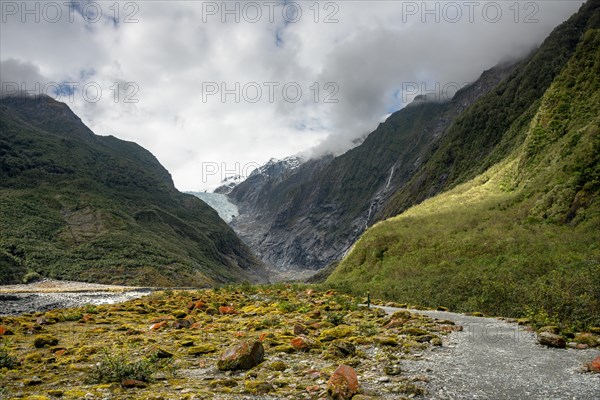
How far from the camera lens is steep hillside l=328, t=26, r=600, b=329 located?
1836 centimetres

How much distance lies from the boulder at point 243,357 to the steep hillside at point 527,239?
1066 centimetres

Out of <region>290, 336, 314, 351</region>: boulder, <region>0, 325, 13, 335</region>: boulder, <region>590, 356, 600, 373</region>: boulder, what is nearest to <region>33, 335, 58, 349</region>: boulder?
<region>0, 325, 13, 335</region>: boulder

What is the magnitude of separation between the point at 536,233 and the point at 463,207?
2020cm

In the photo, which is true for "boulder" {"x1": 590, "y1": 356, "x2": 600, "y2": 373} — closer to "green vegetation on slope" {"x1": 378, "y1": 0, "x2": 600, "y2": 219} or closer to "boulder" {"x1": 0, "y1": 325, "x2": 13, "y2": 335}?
"boulder" {"x1": 0, "y1": 325, "x2": 13, "y2": 335}

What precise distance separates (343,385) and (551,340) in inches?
Answer: 288

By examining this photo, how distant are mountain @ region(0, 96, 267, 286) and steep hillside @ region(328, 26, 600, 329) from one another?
71.1 m

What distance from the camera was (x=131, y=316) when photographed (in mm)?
23094

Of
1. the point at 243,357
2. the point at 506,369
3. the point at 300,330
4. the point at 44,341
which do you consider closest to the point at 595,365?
the point at 506,369

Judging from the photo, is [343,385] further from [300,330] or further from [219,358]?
[300,330]

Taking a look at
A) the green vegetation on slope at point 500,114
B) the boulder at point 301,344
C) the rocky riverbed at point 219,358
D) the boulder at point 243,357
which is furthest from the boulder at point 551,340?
the green vegetation on slope at point 500,114

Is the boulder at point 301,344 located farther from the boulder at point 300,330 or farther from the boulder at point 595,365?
the boulder at point 595,365

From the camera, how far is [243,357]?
35.6ft

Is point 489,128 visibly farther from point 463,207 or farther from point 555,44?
point 463,207

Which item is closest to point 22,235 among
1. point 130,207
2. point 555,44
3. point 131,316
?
point 130,207
